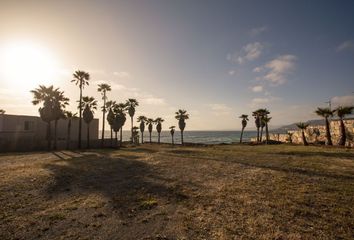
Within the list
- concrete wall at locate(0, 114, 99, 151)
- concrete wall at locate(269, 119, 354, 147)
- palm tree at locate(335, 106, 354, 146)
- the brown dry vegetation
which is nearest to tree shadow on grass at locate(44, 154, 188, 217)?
the brown dry vegetation

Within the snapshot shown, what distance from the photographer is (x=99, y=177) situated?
17000 mm

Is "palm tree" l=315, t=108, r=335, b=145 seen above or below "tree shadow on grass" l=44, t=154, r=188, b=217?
above

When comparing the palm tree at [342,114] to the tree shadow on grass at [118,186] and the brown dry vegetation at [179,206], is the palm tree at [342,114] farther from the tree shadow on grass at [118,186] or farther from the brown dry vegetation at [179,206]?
the tree shadow on grass at [118,186]

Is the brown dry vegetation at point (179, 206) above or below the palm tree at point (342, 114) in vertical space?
below

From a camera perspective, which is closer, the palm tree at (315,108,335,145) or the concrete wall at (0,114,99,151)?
the concrete wall at (0,114,99,151)

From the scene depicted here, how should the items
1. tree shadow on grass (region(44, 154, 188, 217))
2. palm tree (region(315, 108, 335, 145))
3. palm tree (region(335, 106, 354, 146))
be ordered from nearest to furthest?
tree shadow on grass (region(44, 154, 188, 217)), palm tree (region(335, 106, 354, 146)), palm tree (region(315, 108, 335, 145))

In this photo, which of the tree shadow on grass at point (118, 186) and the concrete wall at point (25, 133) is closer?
the tree shadow on grass at point (118, 186)

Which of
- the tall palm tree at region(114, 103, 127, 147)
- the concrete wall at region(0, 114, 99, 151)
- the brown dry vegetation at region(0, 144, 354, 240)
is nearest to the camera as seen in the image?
the brown dry vegetation at region(0, 144, 354, 240)

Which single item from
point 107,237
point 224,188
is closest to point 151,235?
point 107,237

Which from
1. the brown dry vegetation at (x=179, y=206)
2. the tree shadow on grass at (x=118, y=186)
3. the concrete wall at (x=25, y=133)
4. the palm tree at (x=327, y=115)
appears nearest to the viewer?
the brown dry vegetation at (x=179, y=206)

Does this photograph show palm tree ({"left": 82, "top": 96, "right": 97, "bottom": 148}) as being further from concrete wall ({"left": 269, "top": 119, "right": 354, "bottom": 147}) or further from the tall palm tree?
concrete wall ({"left": 269, "top": 119, "right": 354, "bottom": 147})

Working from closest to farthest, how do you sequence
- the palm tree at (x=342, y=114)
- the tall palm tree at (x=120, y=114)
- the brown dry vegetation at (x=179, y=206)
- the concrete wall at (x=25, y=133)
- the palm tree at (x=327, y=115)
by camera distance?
the brown dry vegetation at (x=179, y=206) < the concrete wall at (x=25, y=133) < the palm tree at (x=342, y=114) < the palm tree at (x=327, y=115) < the tall palm tree at (x=120, y=114)

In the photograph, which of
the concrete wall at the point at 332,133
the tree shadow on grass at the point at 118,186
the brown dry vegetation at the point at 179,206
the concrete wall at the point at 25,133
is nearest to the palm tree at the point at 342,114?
the concrete wall at the point at 332,133

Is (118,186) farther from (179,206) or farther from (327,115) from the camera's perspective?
(327,115)
